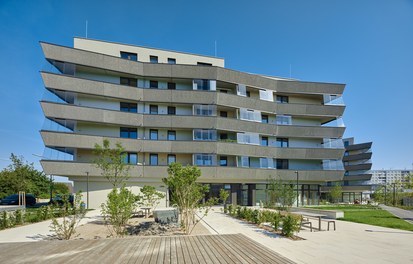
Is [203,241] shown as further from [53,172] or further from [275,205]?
[53,172]

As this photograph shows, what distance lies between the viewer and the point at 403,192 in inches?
1911

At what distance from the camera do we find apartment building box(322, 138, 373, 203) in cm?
5741

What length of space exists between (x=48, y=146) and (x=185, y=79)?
17.7m

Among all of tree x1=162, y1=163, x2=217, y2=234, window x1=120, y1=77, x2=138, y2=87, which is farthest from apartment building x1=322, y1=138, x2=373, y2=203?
tree x1=162, y1=163, x2=217, y2=234

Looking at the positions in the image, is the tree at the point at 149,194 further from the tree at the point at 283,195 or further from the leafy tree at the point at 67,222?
the tree at the point at 283,195

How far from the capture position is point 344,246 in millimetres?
9805

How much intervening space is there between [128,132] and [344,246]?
2618cm

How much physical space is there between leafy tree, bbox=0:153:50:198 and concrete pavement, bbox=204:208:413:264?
30344mm

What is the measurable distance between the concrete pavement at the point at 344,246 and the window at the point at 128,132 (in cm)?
2111

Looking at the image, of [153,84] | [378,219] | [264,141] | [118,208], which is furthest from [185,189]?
[264,141]

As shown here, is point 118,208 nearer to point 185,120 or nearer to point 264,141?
point 185,120

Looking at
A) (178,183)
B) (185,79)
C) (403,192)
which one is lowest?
(403,192)

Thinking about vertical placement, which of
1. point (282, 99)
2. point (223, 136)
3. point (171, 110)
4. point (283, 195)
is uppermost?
point (282, 99)

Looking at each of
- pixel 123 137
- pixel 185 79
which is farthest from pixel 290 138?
pixel 123 137
